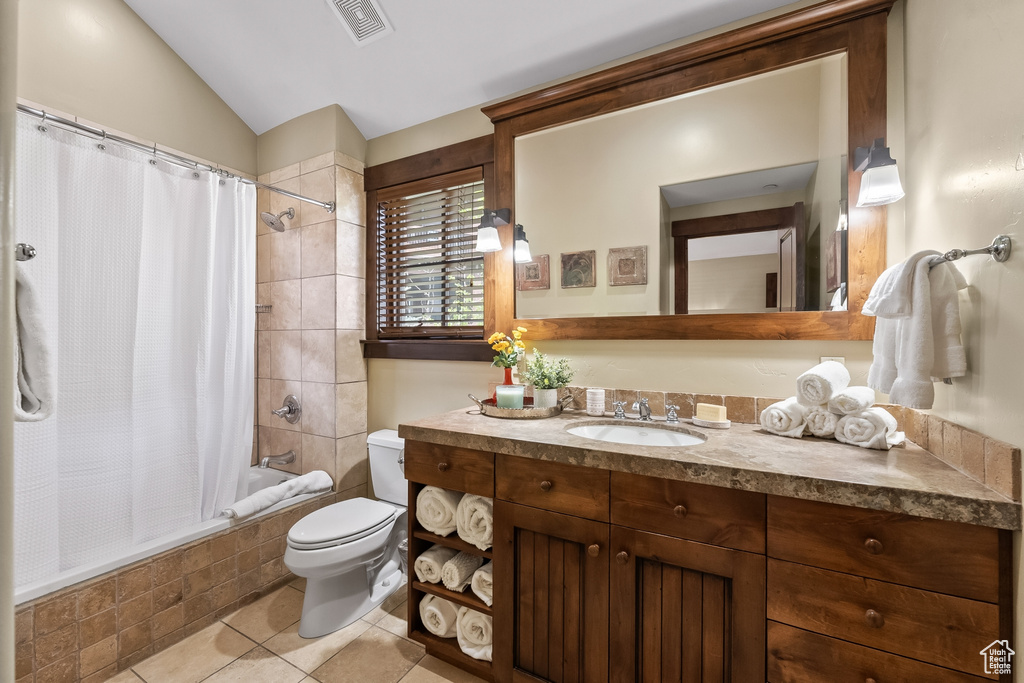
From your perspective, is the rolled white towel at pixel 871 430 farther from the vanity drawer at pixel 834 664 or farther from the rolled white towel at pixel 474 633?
the rolled white towel at pixel 474 633

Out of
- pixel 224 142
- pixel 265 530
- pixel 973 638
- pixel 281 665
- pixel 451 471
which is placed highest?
pixel 224 142

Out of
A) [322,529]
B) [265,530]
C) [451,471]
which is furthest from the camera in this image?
[265,530]

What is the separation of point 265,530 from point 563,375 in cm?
156

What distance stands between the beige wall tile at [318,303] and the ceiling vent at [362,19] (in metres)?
1.12

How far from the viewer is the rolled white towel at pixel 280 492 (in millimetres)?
1949

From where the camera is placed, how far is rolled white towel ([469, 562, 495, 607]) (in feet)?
4.77

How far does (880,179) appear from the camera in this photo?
50.1 inches

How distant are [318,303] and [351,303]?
0.17m

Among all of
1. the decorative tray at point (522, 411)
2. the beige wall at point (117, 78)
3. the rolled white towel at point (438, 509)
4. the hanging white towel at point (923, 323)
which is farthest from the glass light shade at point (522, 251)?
the beige wall at point (117, 78)

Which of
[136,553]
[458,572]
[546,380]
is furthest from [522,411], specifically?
[136,553]

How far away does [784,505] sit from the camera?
1019 mm

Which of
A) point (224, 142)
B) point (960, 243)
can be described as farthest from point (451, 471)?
point (224, 142)

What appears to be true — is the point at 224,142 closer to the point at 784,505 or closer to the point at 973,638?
the point at 784,505

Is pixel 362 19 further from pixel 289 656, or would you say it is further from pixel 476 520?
pixel 289 656
